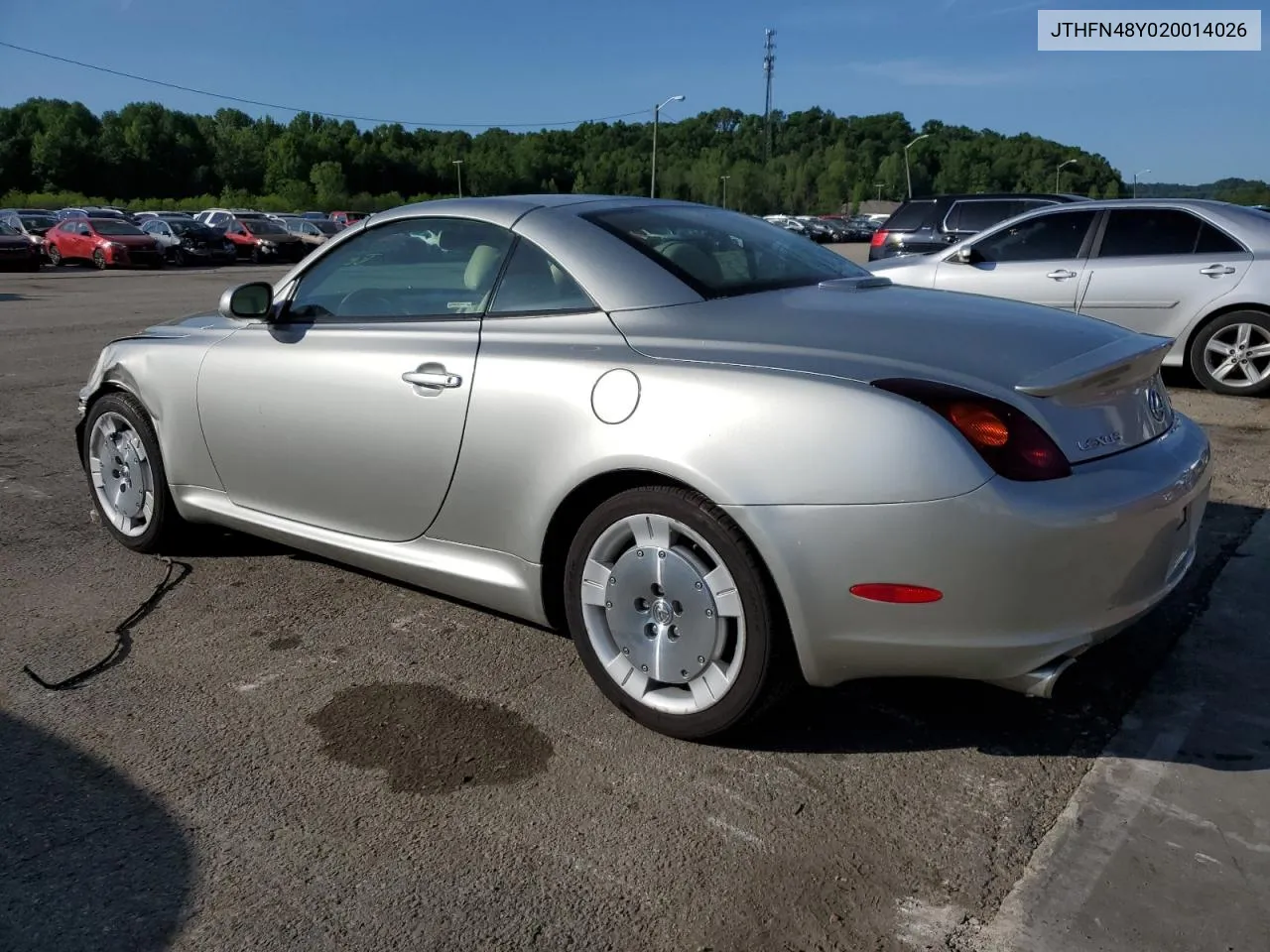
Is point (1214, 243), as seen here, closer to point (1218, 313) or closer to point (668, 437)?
point (1218, 313)

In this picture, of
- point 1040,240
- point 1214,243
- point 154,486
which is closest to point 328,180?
point 1040,240

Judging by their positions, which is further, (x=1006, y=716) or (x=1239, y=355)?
(x=1239, y=355)

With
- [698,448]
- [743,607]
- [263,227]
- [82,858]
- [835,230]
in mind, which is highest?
[835,230]

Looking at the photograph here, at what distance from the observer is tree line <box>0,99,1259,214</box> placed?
3802 inches

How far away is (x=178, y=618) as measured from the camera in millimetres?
3877

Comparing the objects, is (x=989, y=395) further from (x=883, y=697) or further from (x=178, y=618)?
(x=178, y=618)

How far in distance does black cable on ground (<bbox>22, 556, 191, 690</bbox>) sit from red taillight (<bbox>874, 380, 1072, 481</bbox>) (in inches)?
101

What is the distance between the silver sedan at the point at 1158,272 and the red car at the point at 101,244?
2913 cm

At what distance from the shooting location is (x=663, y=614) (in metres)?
2.90

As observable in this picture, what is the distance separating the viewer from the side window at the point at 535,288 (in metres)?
3.23

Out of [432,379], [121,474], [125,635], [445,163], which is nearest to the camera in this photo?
[432,379]

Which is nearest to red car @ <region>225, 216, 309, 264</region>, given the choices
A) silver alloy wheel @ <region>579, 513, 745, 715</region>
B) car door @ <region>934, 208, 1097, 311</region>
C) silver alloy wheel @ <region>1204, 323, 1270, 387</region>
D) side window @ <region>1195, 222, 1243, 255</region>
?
car door @ <region>934, 208, 1097, 311</region>

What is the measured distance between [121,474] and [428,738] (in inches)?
91.3

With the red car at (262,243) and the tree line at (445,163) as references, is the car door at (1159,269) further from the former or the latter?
the tree line at (445,163)
